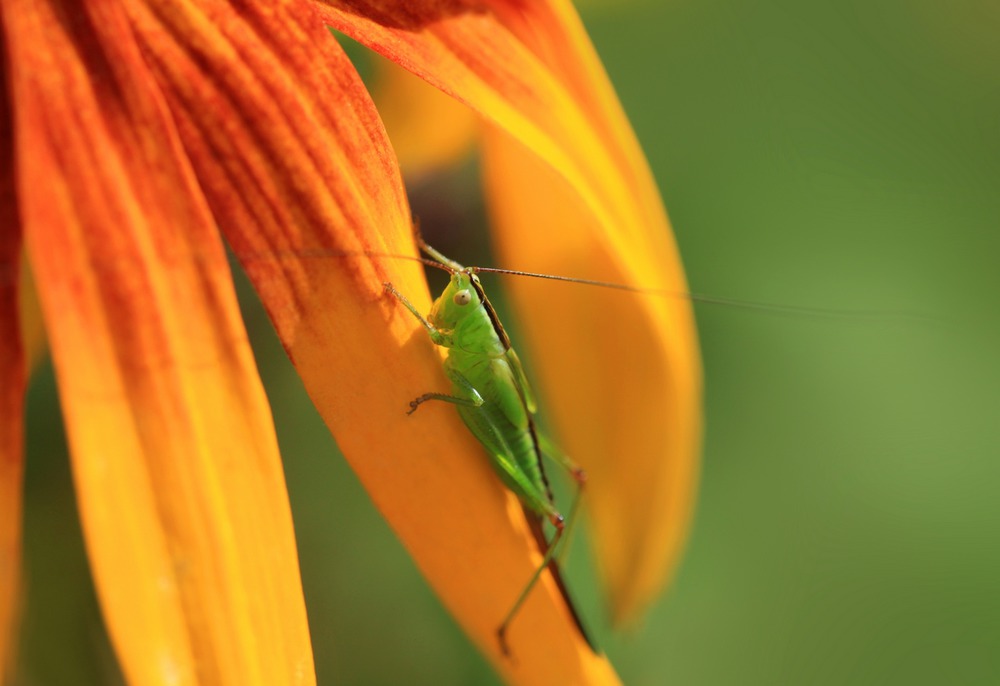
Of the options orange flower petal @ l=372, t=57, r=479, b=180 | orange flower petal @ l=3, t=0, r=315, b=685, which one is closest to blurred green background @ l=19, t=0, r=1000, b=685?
orange flower petal @ l=372, t=57, r=479, b=180

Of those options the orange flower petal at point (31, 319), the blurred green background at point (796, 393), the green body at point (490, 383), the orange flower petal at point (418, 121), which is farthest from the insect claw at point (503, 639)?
the orange flower petal at point (418, 121)

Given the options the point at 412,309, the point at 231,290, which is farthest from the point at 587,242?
the point at 231,290

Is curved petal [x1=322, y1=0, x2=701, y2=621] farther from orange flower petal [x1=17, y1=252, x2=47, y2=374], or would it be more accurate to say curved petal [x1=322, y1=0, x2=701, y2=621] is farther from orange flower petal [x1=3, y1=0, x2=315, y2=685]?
orange flower petal [x1=17, y1=252, x2=47, y2=374]

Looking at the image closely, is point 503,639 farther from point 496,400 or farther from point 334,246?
point 496,400

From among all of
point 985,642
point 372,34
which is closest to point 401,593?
point 372,34

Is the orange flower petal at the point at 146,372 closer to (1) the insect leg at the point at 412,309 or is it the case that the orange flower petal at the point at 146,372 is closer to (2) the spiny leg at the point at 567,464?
(1) the insect leg at the point at 412,309

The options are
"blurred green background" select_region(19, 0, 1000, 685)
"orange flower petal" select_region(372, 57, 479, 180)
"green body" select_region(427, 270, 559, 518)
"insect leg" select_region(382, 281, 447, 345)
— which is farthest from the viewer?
"orange flower petal" select_region(372, 57, 479, 180)

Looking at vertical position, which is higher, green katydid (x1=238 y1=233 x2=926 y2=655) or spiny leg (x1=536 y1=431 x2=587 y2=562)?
green katydid (x1=238 y1=233 x2=926 y2=655)
